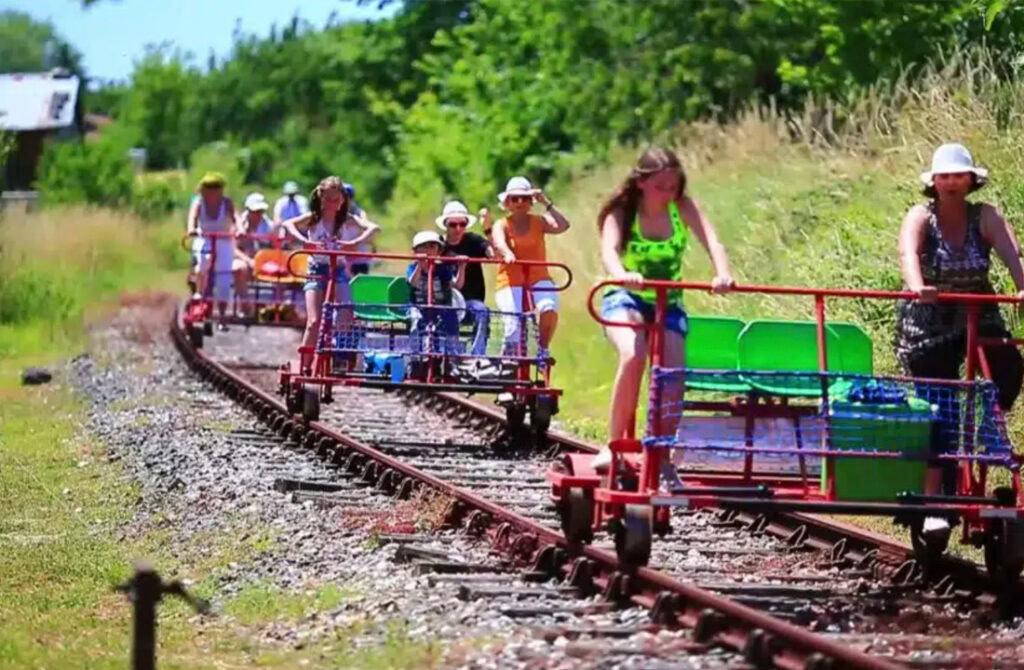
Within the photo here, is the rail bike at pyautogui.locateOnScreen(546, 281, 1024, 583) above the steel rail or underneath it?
above

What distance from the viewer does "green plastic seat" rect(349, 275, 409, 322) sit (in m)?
16.2

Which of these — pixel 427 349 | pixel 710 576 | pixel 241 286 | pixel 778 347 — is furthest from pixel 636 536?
pixel 241 286

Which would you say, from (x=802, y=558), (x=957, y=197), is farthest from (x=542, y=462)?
(x=957, y=197)

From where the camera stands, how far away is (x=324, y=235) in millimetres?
17672

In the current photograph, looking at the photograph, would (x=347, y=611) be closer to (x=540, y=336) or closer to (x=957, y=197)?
(x=957, y=197)

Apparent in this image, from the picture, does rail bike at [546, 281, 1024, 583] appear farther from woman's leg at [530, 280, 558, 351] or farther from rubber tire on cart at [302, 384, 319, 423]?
rubber tire on cart at [302, 384, 319, 423]

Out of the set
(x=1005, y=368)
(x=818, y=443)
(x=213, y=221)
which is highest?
(x=213, y=221)

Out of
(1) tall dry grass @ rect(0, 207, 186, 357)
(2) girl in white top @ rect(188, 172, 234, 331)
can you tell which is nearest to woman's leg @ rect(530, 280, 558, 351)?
(2) girl in white top @ rect(188, 172, 234, 331)

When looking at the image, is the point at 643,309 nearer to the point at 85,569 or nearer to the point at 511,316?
the point at 85,569

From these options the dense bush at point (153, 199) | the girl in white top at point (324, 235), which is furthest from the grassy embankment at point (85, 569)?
the dense bush at point (153, 199)

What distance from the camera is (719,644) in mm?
8422

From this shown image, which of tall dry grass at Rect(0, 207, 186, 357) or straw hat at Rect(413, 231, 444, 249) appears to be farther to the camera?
tall dry grass at Rect(0, 207, 186, 357)

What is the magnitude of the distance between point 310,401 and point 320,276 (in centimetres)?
106

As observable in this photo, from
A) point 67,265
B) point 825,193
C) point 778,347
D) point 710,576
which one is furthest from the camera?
point 67,265
